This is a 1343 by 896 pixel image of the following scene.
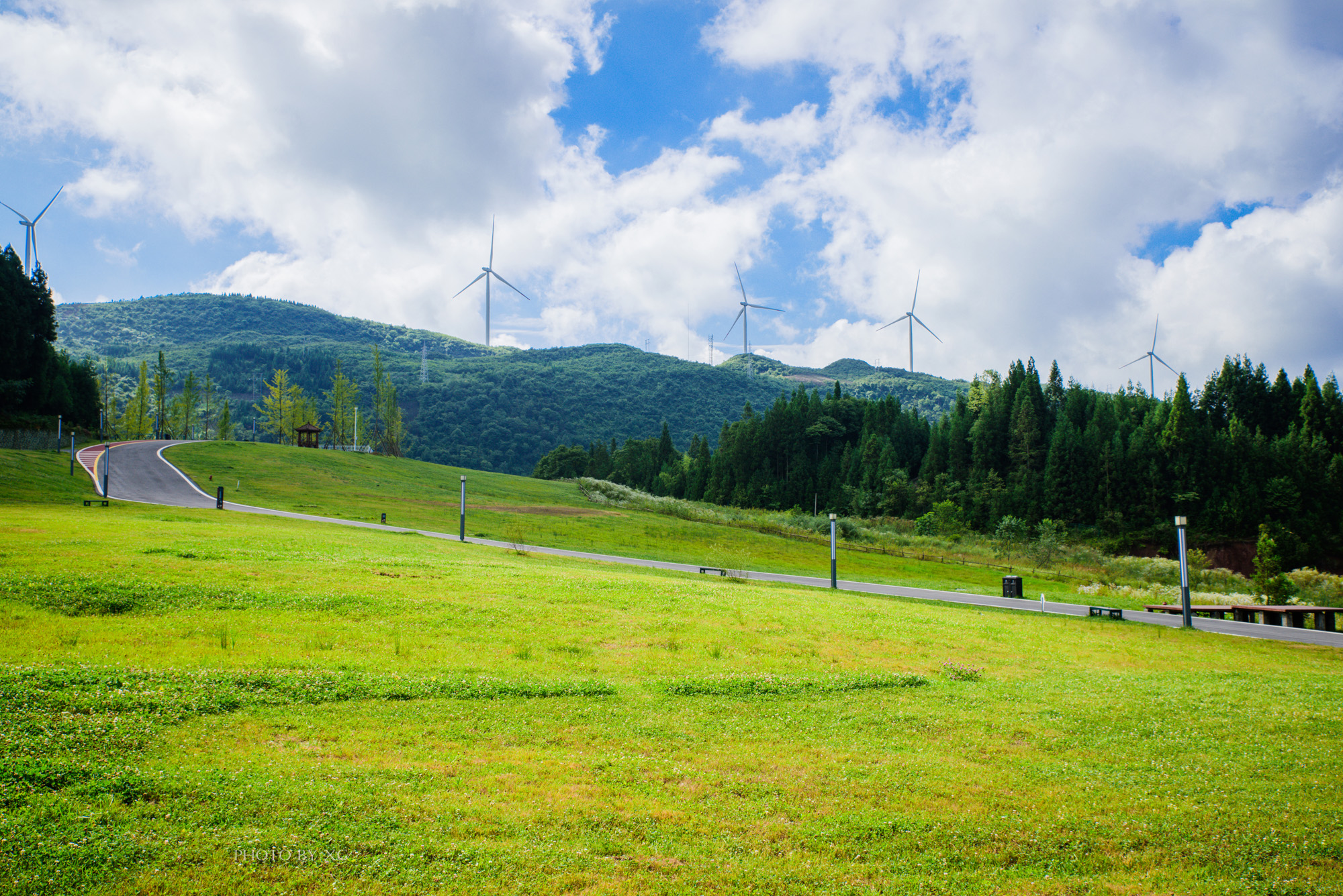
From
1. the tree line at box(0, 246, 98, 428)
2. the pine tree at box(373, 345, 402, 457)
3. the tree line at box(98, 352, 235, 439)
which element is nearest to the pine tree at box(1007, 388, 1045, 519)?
the pine tree at box(373, 345, 402, 457)

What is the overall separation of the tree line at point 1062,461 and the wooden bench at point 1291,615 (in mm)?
58490

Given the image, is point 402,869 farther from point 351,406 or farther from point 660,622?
point 351,406

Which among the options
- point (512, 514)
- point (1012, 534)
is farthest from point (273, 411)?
point (1012, 534)

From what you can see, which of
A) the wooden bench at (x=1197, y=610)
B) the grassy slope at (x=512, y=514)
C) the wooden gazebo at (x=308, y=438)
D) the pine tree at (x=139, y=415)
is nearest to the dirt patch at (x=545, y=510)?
the grassy slope at (x=512, y=514)

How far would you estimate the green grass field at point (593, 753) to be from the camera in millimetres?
5934

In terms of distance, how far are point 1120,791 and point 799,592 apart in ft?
65.5

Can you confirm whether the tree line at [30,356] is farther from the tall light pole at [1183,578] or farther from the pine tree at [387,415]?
the tall light pole at [1183,578]

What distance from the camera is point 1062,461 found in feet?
304

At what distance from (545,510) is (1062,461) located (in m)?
69.8

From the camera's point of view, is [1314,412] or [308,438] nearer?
[1314,412]

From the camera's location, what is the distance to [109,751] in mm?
7180

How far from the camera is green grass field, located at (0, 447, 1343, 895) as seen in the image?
5.93 metres

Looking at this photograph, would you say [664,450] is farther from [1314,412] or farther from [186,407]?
[1314,412]

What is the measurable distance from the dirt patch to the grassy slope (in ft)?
0.56
